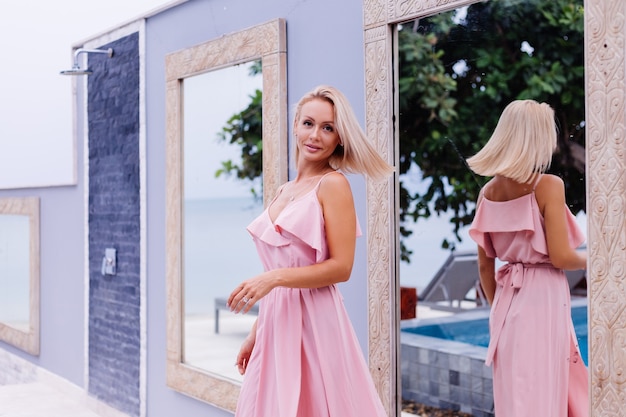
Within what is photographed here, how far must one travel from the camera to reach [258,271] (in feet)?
14.6

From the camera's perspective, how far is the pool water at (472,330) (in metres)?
2.73

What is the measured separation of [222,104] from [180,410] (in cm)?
184

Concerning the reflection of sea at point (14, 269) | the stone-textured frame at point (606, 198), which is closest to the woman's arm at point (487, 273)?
the stone-textured frame at point (606, 198)

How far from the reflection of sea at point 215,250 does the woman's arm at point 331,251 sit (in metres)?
1.70

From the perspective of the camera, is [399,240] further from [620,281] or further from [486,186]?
[620,281]

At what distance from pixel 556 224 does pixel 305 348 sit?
92 centimetres

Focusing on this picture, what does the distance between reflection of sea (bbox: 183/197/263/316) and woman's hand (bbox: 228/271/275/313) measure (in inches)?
72.9

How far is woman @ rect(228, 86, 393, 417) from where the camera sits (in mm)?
2691

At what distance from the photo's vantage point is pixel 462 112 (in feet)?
10.5

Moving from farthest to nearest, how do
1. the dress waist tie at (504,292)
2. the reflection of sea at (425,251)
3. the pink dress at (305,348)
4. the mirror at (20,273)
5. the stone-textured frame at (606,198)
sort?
the mirror at (20,273) → the reflection of sea at (425,251) → the dress waist tie at (504,292) → the pink dress at (305,348) → the stone-textured frame at (606,198)

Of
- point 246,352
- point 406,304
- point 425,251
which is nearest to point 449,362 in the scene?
point 406,304

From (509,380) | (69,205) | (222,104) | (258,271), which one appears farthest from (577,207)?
(69,205)

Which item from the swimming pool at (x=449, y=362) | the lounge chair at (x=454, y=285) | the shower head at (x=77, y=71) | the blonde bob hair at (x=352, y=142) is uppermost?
the shower head at (x=77, y=71)

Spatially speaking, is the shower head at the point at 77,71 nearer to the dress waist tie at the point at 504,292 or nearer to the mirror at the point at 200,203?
the mirror at the point at 200,203
